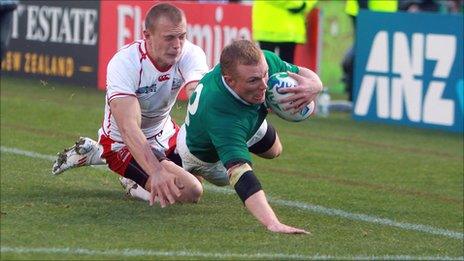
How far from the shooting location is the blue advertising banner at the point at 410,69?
14602 mm

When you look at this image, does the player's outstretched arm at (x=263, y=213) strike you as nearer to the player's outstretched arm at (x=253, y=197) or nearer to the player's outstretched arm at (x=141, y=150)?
the player's outstretched arm at (x=253, y=197)

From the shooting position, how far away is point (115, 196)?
9.66 m

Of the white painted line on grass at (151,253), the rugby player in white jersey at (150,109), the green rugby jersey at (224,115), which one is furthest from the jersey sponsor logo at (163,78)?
the white painted line on grass at (151,253)

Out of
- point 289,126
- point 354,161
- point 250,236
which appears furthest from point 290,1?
point 250,236

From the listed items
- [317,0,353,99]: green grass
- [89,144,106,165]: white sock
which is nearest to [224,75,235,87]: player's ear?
[89,144,106,165]: white sock

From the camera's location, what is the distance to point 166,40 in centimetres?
846

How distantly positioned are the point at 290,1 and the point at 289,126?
1.56 meters

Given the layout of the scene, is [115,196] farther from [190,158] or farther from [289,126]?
[289,126]

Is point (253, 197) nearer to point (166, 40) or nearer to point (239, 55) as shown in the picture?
point (239, 55)

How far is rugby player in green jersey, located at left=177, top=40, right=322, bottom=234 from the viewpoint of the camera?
7484 millimetres

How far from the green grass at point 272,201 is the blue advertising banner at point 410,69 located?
21 cm

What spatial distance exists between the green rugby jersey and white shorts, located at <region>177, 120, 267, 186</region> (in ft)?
1.75

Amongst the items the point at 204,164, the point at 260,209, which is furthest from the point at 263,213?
the point at 204,164

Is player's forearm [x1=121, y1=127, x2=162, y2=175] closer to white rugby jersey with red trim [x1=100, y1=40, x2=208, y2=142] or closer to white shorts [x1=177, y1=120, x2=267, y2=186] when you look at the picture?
white rugby jersey with red trim [x1=100, y1=40, x2=208, y2=142]
